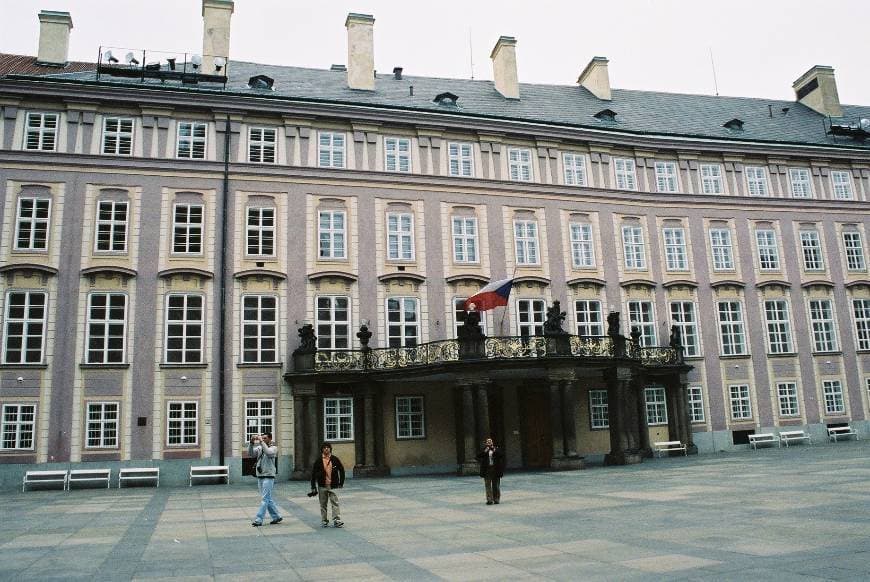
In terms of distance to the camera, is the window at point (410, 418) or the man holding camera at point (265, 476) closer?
the man holding camera at point (265, 476)

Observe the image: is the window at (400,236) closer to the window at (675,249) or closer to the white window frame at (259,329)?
the white window frame at (259,329)

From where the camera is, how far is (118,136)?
96.5 ft

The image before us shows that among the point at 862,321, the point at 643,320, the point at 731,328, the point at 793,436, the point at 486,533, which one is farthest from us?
the point at 862,321

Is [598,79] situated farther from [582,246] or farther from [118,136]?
[118,136]

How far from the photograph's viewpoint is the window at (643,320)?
34312 millimetres

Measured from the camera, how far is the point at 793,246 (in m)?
37.6

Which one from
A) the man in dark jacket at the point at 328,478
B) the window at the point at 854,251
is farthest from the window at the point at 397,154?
the window at the point at 854,251

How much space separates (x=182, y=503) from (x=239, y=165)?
14956 millimetres

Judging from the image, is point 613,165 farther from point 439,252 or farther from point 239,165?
point 239,165

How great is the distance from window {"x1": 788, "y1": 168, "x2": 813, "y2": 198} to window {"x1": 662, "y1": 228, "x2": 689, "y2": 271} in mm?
7362

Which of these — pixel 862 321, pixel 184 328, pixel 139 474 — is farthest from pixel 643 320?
pixel 139 474

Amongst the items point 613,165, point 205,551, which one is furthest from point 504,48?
point 205,551

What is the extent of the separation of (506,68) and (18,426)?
28533mm

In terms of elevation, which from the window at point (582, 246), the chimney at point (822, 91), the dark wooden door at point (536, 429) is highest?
the chimney at point (822, 91)
